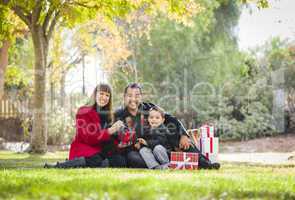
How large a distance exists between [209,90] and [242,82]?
7.80 ft

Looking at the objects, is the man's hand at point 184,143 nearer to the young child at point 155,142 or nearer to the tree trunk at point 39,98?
the young child at point 155,142

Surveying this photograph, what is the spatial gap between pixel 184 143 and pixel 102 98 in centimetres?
135

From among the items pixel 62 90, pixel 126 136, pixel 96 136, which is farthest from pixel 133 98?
pixel 62 90

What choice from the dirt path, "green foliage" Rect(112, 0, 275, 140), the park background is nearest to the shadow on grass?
the park background

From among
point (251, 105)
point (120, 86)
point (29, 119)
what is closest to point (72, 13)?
point (29, 119)

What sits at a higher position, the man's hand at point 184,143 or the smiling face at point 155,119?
the smiling face at point 155,119

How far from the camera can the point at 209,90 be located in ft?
70.7

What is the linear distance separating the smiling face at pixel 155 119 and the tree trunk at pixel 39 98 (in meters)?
5.48

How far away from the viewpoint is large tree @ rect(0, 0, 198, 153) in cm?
1181

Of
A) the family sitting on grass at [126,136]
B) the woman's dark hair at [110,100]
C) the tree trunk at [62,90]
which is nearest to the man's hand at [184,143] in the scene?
the family sitting on grass at [126,136]

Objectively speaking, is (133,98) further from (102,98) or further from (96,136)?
(96,136)

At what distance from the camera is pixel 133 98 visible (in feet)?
25.6

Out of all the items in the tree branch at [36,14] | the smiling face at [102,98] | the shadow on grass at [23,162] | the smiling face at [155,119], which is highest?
the tree branch at [36,14]

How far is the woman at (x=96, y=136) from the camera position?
7.47 meters
